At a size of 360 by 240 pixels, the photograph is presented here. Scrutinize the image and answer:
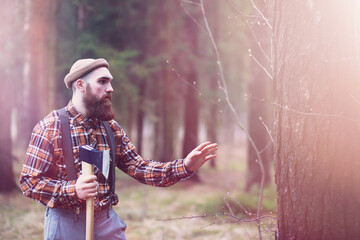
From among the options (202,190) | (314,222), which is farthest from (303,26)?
(202,190)

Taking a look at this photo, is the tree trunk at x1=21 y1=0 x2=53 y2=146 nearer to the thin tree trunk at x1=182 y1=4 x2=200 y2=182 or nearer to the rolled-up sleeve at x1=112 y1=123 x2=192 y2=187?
the thin tree trunk at x1=182 y1=4 x2=200 y2=182

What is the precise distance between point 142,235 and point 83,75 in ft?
16.5

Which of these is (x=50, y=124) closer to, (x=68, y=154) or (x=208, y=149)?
(x=68, y=154)

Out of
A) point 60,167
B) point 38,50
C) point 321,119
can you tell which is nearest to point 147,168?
point 60,167

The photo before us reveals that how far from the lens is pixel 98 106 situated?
333 centimetres

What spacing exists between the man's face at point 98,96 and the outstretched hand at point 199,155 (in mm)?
689

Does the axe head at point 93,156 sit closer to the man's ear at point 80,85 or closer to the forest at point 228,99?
the man's ear at point 80,85

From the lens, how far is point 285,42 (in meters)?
2.87

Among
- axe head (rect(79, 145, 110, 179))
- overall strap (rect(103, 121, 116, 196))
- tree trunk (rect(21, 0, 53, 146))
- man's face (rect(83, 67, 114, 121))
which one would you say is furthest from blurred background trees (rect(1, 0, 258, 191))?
axe head (rect(79, 145, 110, 179))

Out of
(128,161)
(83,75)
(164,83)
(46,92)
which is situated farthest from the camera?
(164,83)

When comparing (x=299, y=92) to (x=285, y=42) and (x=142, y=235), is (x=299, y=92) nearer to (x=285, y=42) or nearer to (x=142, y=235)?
(x=285, y=42)

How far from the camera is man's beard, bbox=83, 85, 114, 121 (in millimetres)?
3324

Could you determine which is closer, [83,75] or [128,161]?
[83,75]

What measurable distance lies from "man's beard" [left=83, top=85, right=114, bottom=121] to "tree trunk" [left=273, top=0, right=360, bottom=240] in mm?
1316
